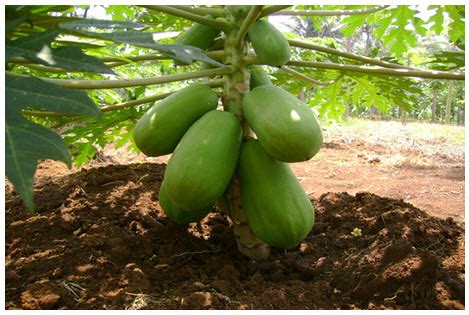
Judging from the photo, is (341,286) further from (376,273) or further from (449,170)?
(449,170)

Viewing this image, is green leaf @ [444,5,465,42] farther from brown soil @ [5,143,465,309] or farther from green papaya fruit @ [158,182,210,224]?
green papaya fruit @ [158,182,210,224]

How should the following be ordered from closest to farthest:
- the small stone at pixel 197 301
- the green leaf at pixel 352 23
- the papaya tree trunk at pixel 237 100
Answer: the small stone at pixel 197 301 < the papaya tree trunk at pixel 237 100 < the green leaf at pixel 352 23

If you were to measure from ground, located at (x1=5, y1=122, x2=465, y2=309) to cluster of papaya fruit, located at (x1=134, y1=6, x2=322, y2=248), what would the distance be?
0.22 m

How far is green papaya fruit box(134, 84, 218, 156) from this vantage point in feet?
6.22

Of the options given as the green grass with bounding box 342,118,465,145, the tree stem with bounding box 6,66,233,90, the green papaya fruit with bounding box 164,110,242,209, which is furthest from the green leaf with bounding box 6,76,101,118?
the green grass with bounding box 342,118,465,145

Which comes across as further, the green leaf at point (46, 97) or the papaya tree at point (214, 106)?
the papaya tree at point (214, 106)

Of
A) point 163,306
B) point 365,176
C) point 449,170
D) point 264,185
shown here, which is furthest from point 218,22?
point 449,170

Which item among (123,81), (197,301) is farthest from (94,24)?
(197,301)

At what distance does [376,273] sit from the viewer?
177 cm

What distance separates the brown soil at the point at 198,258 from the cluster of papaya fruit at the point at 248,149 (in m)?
0.21

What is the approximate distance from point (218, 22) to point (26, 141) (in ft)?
3.74

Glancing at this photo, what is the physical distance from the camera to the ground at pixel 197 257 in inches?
65.1

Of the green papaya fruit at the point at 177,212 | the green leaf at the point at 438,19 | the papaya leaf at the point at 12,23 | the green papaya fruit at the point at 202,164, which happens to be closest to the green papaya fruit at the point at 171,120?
the green papaya fruit at the point at 202,164

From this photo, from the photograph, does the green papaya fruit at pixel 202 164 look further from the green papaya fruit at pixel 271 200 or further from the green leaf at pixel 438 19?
the green leaf at pixel 438 19
